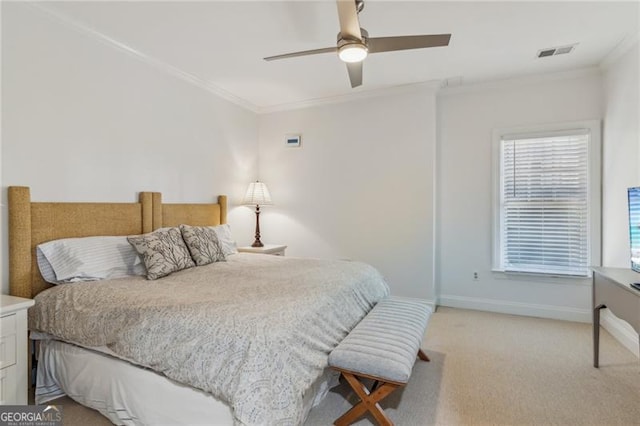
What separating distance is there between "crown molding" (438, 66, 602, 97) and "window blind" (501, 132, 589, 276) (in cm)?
63

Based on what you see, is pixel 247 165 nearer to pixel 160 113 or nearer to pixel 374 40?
pixel 160 113

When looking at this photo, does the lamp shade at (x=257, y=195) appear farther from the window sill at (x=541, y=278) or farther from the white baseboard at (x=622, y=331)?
the white baseboard at (x=622, y=331)

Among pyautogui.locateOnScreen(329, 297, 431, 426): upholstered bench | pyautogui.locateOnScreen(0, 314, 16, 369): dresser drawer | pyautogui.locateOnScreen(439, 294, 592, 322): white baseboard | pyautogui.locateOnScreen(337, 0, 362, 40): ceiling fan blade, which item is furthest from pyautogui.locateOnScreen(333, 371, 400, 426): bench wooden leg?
pyautogui.locateOnScreen(439, 294, 592, 322): white baseboard

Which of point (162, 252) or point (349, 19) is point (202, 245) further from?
point (349, 19)

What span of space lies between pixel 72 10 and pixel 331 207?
126 inches

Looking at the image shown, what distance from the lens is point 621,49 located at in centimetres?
301

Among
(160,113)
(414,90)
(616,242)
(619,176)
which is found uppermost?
(414,90)

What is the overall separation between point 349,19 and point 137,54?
7.40 ft

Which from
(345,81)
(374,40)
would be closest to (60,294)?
(374,40)

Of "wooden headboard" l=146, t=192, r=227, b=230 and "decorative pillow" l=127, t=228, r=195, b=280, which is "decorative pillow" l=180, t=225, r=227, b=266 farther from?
"wooden headboard" l=146, t=192, r=227, b=230

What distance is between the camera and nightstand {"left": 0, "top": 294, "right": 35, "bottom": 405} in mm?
1781

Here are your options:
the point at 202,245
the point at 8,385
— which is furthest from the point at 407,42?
the point at 8,385

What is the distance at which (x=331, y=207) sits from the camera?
452 centimetres

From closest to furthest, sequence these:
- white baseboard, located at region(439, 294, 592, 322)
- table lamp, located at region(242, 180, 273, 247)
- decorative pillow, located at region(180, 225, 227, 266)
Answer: decorative pillow, located at region(180, 225, 227, 266) < white baseboard, located at region(439, 294, 592, 322) < table lamp, located at region(242, 180, 273, 247)
